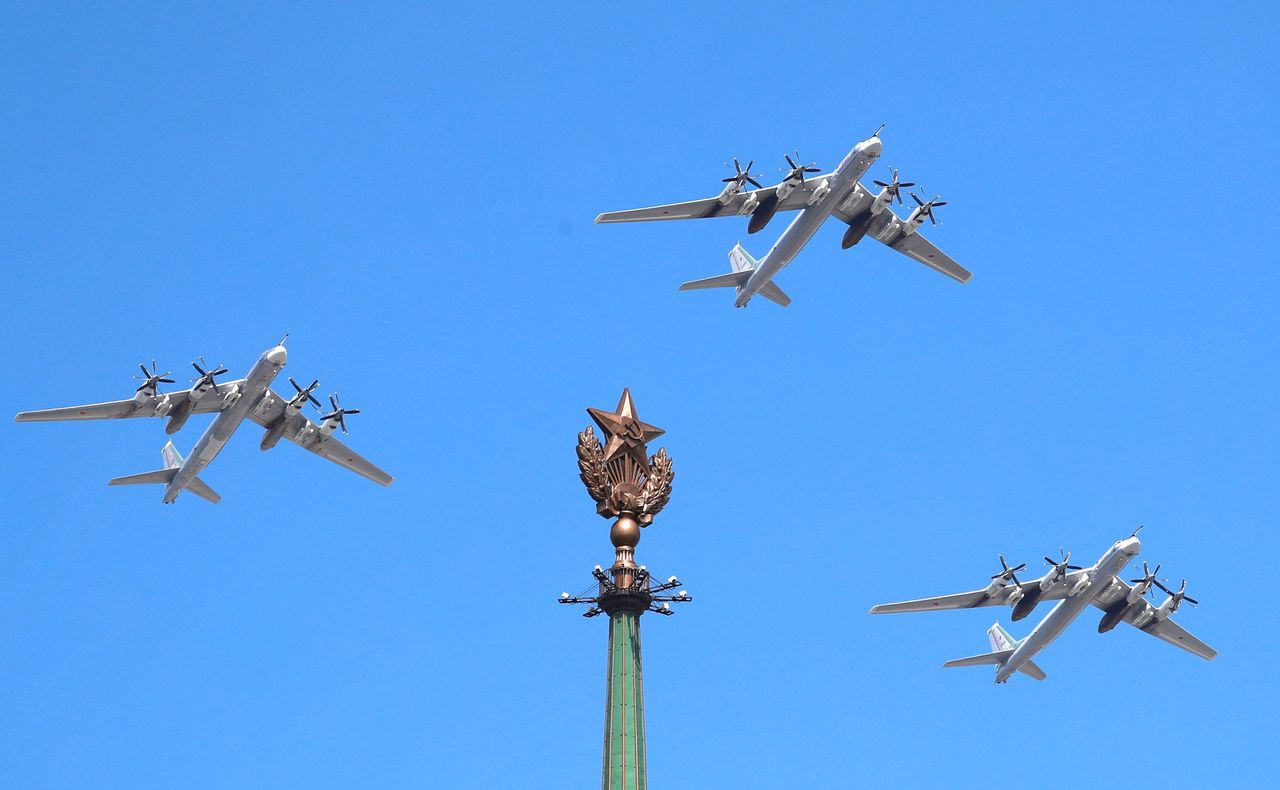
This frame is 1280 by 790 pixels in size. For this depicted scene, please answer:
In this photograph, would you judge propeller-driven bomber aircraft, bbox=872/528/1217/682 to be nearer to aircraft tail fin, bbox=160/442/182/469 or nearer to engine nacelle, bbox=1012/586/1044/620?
engine nacelle, bbox=1012/586/1044/620

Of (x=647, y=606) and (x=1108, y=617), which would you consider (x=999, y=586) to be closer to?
(x=1108, y=617)

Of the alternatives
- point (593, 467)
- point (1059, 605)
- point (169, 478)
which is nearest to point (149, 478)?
point (169, 478)

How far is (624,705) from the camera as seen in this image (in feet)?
250

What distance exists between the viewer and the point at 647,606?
79.1m

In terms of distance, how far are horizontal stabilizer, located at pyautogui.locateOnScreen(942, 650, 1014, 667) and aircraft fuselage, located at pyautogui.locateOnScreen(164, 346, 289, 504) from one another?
40.8 meters

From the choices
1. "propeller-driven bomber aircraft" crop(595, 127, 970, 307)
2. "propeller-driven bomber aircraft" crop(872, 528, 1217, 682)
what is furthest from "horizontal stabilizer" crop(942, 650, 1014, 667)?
"propeller-driven bomber aircraft" crop(595, 127, 970, 307)

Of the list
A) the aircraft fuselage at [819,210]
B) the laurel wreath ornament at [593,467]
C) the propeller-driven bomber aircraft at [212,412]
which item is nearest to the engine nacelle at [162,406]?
the propeller-driven bomber aircraft at [212,412]

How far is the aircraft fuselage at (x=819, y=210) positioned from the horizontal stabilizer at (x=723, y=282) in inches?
91.7

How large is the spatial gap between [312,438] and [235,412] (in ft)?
21.2

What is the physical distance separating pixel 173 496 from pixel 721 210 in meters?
32.4

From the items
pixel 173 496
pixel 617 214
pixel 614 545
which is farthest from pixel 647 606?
pixel 173 496

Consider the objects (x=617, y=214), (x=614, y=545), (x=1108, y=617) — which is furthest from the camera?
(x=1108, y=617)

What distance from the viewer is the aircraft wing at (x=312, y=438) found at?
3698 inches

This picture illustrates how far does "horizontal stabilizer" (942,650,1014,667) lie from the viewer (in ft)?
326
